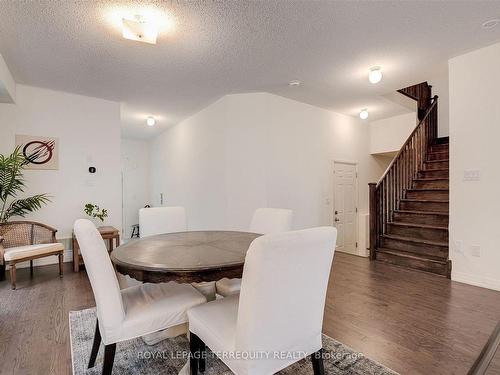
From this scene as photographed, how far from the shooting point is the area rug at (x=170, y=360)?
171cm

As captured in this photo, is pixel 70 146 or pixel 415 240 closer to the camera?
pixel 415 240

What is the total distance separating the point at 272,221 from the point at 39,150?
146 inches

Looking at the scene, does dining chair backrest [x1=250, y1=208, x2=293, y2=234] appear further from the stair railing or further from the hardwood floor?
the stair railing

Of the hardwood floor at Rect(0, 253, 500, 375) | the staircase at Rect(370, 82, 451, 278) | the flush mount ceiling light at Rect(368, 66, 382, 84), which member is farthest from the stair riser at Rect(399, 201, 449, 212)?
the flush mount ceiling light at Rect(368, 66, 382, 84)

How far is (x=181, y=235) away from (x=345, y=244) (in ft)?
13.5

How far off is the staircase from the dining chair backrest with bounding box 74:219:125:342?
3728mm

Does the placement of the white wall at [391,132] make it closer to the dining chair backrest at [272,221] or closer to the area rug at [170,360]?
the dining chair backrest at [272,221]

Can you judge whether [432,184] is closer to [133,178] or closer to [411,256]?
[411,256]

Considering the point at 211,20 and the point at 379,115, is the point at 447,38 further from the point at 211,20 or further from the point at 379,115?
the point at 379,115

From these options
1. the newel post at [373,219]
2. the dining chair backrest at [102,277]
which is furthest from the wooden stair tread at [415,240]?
the dining chair backrest at [102,277]

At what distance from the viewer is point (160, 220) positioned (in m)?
2.92

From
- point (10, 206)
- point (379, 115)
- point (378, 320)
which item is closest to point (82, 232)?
point (378, 320)

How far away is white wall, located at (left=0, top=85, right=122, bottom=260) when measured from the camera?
397cm

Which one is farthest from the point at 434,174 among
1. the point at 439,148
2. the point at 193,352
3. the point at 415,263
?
the point at 193,352
